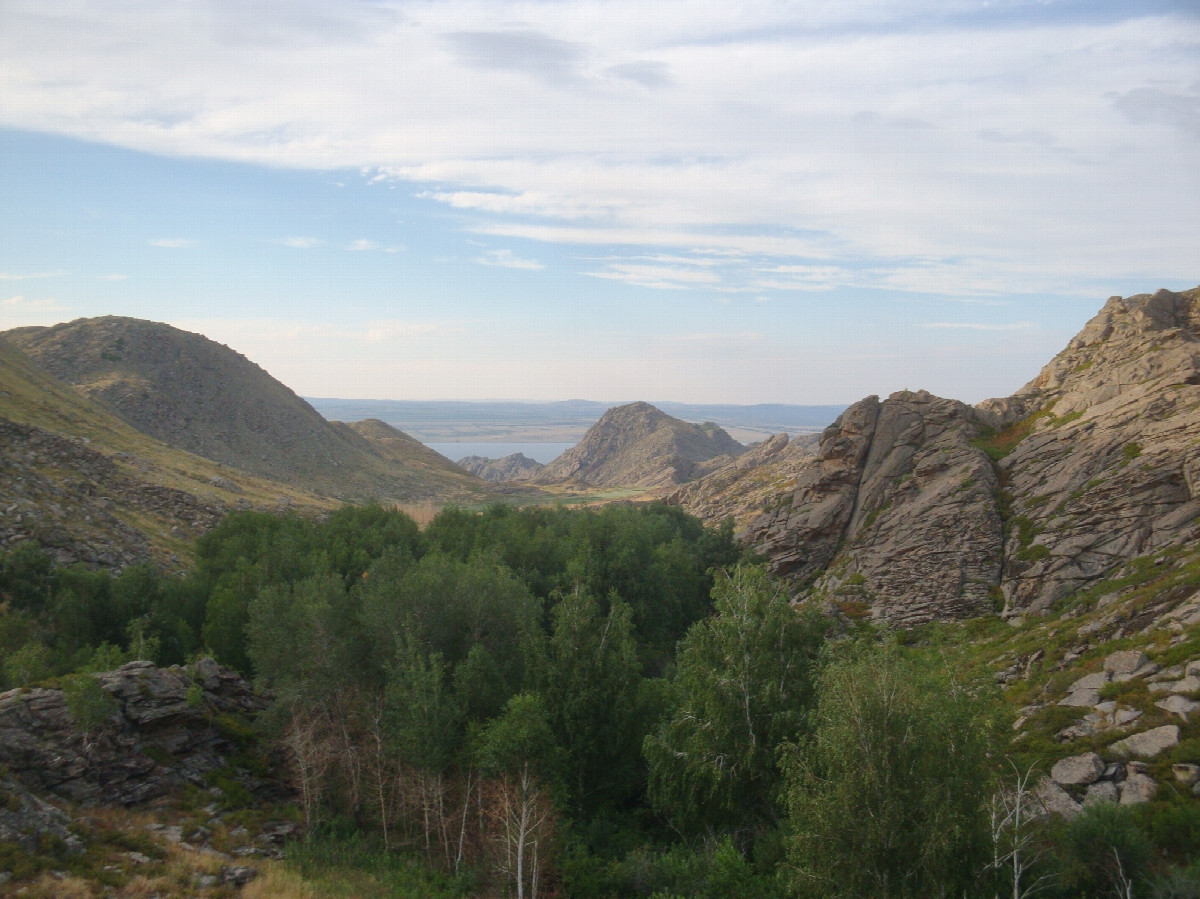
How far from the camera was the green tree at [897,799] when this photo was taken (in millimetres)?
16672

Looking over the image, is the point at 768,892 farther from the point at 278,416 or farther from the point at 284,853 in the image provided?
the point at 278,416

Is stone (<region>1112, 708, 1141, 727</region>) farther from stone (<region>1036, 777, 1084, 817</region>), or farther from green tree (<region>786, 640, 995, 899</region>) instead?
green tree (<region>786, 640, 995, 899</region>)

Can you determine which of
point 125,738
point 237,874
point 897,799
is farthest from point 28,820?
point 897,799

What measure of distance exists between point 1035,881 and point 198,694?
92.8ft

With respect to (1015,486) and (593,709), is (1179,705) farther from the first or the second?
(1015,486)

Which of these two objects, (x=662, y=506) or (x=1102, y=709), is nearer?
(x=1102, y=709)

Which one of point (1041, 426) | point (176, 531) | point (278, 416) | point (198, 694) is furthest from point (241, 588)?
point (278, 416)

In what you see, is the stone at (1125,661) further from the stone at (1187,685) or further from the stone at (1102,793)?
the stone at (1102,793)

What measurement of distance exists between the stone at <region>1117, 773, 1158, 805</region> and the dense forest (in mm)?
527

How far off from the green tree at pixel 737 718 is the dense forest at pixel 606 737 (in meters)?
0.09

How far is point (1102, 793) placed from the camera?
19172mm

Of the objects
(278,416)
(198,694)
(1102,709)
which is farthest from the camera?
(278,416)

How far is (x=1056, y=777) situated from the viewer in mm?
20234

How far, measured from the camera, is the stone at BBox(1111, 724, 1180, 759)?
19.3 metres
